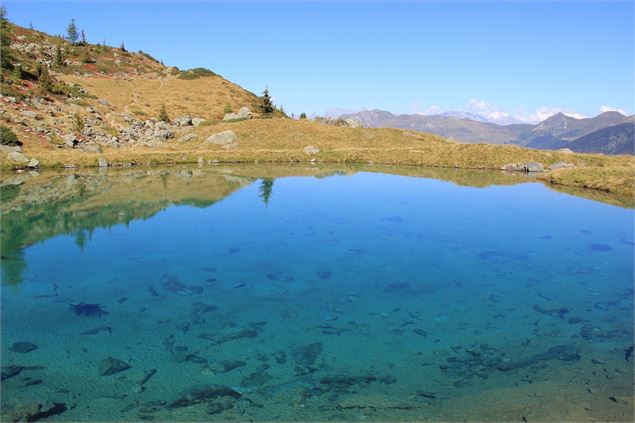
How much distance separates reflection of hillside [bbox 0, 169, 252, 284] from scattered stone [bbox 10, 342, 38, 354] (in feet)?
25.2

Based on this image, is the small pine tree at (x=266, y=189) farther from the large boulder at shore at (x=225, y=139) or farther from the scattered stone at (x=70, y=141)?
the scattered stone at (x=70, y=141)

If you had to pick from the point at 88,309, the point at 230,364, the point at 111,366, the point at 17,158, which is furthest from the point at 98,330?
the point at 17,158

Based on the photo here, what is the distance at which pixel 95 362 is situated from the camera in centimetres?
1345

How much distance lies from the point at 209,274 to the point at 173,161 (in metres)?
59.0

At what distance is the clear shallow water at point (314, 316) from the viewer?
1168 cm

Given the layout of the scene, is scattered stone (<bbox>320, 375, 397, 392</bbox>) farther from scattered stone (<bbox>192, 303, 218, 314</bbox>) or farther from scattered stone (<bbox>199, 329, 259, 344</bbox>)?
scattered stone (<bbox>192, 303, 218, 314</bbox>)

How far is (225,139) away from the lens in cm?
9006

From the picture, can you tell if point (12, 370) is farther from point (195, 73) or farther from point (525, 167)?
point (195, 73)

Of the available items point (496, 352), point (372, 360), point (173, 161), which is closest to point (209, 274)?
point (372, 360)

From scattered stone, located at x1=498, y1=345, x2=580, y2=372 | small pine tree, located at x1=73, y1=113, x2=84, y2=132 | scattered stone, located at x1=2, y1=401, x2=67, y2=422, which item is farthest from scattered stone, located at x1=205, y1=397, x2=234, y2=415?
small pine tree, located at x1=73, y1=113, x2=84, y2=132

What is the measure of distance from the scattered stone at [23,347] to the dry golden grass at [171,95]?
9640 cm

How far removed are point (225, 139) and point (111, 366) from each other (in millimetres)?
80626

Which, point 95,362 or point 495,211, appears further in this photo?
point 495,211

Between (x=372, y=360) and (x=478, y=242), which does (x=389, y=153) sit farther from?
(x=372, y=360)
